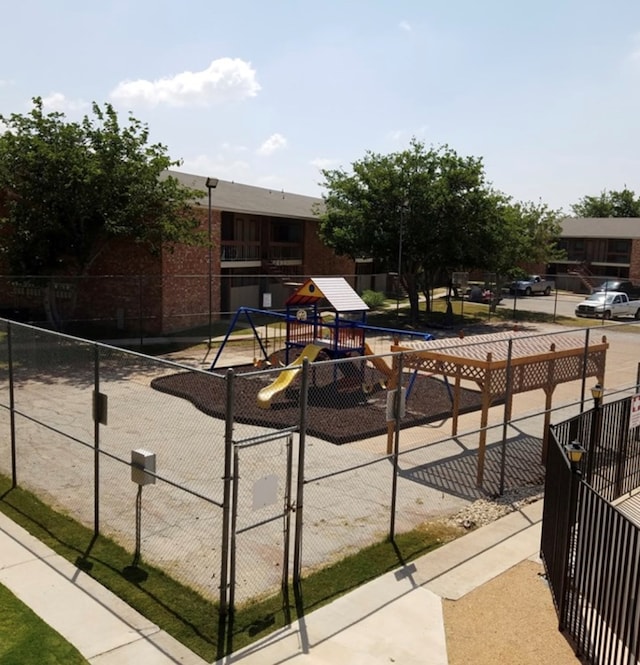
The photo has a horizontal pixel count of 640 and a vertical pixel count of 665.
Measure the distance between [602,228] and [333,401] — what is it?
4994cm

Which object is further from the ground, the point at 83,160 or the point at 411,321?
the point at 83,160

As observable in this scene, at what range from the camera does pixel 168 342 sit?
78.5 feet

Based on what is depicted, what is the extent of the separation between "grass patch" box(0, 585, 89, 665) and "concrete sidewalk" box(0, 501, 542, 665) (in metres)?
0.10

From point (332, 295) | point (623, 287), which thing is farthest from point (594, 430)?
point (623, 287)

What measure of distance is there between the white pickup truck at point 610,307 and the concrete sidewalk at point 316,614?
32772mm

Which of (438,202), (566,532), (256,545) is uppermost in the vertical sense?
(438,202)

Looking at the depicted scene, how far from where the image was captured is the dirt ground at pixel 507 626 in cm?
575

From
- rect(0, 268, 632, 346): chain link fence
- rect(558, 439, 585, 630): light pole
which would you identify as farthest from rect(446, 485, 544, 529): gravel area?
rect(0, 268, 632, 346): chain link fence

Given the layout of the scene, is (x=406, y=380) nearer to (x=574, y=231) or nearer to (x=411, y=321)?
(x=411, y=321)

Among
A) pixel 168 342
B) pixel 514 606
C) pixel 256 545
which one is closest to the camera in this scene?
pixel 514 606

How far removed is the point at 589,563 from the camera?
19.5 ft

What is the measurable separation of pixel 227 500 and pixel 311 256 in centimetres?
3244

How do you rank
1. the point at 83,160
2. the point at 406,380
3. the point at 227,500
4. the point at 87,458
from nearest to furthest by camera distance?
the point at 227,500, the point at 87,458, the point at 406,380, the point at 83,160

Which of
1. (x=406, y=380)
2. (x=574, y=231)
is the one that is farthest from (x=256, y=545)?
(x=574, y=231)
